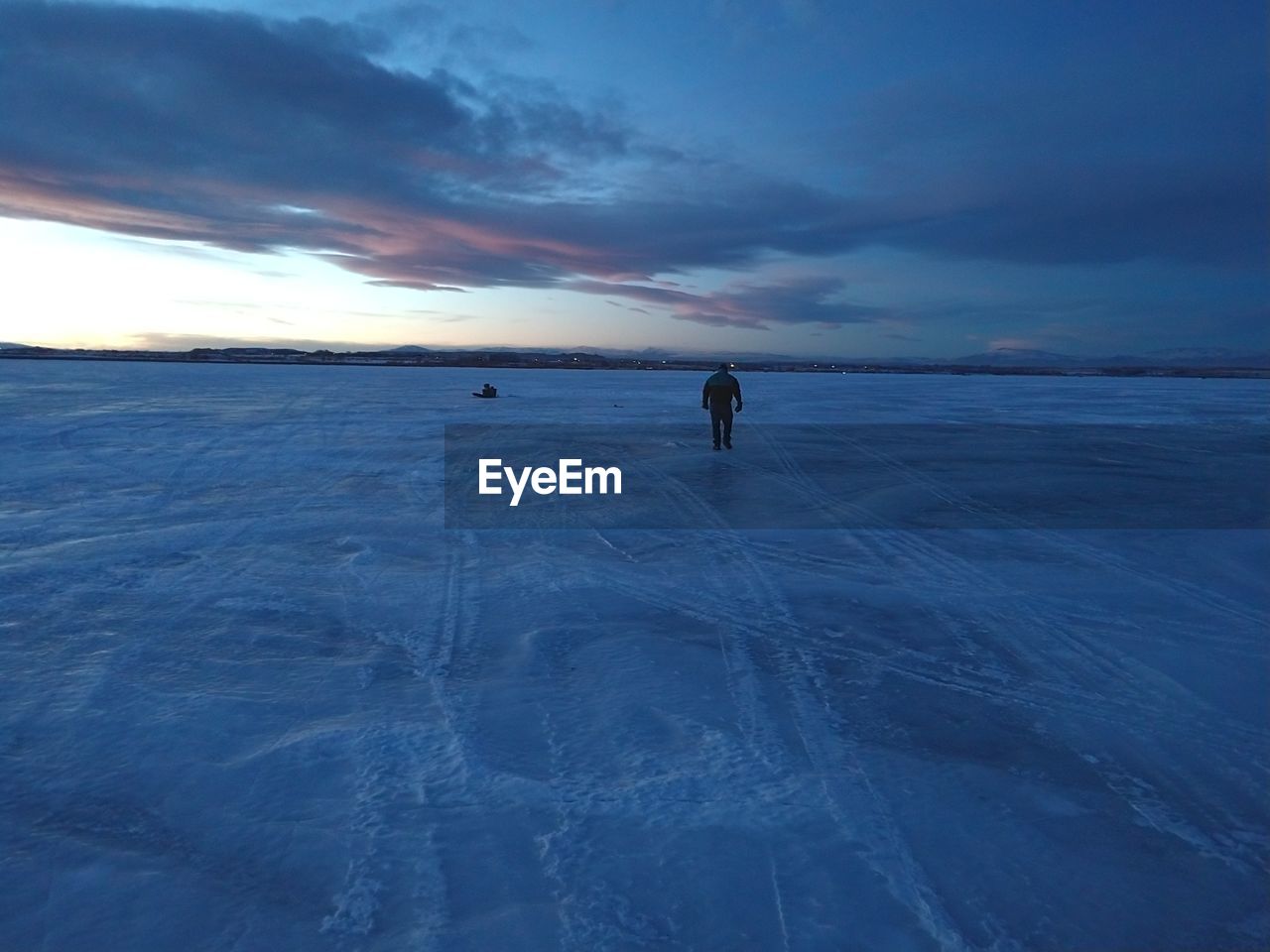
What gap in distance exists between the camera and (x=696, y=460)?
11.4 meters

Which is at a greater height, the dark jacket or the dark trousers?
the dark jacket

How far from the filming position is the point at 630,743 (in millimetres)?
3188

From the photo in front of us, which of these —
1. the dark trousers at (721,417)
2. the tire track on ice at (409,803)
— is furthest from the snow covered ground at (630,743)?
the dark trousers at (721,417)

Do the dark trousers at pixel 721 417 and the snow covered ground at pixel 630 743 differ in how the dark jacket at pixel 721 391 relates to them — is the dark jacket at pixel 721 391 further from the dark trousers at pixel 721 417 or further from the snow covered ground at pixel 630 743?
the snow covered ground at pixel 630 743

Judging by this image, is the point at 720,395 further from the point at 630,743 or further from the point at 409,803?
the point at 409,803

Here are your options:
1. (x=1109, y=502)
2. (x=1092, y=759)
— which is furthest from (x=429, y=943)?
(x=1109, y=502)

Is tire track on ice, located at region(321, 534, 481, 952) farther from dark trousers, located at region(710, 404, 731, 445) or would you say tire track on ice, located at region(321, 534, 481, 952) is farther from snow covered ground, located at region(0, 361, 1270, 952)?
dark trousers, located at region(710, 404, 731, 445)

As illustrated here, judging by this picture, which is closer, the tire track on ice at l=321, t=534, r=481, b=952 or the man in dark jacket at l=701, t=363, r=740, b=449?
the tire track on ice at l=321, t=534, r=481, b=952

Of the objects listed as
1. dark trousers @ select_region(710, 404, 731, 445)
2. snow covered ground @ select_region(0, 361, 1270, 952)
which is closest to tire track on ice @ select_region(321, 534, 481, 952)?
snow covered ground @ select_region(0, 361, 1270, 952)

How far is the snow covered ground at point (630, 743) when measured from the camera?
7.50ft

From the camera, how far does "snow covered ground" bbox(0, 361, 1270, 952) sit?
229 centimetres

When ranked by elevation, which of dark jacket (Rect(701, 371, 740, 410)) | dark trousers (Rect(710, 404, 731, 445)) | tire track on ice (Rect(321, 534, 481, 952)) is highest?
dark jacket (Rect(701, 371, 740, 410))

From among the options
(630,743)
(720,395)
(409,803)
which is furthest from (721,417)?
(409,803)

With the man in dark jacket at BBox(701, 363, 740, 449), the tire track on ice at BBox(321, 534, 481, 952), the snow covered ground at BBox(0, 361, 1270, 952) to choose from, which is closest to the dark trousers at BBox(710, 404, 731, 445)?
the man in dark jacket at BBox(701, 363, 740, 449)
